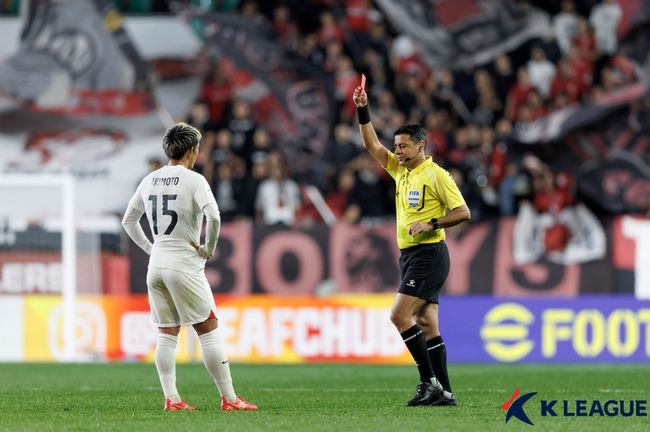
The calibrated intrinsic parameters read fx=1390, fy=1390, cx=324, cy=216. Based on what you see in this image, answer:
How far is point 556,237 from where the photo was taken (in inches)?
692

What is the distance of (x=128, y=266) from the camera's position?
17844mm

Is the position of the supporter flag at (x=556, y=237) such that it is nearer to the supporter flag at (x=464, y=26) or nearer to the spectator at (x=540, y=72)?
the spectator at (x=540, y=72)

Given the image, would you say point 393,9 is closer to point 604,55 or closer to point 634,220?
point 604,55

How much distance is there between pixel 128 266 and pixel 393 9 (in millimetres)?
6391

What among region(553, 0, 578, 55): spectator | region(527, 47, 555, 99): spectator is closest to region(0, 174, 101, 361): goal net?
region(527, 47, 555, 99): spectator

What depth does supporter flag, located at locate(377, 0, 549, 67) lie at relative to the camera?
21344 millimetres

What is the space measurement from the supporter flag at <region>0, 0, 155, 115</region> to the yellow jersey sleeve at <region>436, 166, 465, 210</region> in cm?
1090

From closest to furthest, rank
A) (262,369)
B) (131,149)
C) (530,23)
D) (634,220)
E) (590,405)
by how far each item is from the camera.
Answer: (590,405) → (262,369) → (634,220) → (131,149) → (530,23)

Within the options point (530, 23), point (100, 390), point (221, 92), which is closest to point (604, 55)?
point (530, 23)

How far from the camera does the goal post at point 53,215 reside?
1756 cm

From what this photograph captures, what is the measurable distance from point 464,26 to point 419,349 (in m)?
12.2

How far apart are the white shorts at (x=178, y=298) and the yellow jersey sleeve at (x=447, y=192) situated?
1857 millimetres

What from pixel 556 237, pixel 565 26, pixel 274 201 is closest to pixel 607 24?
pixel 565 26

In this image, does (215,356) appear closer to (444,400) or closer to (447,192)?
(444,400)
